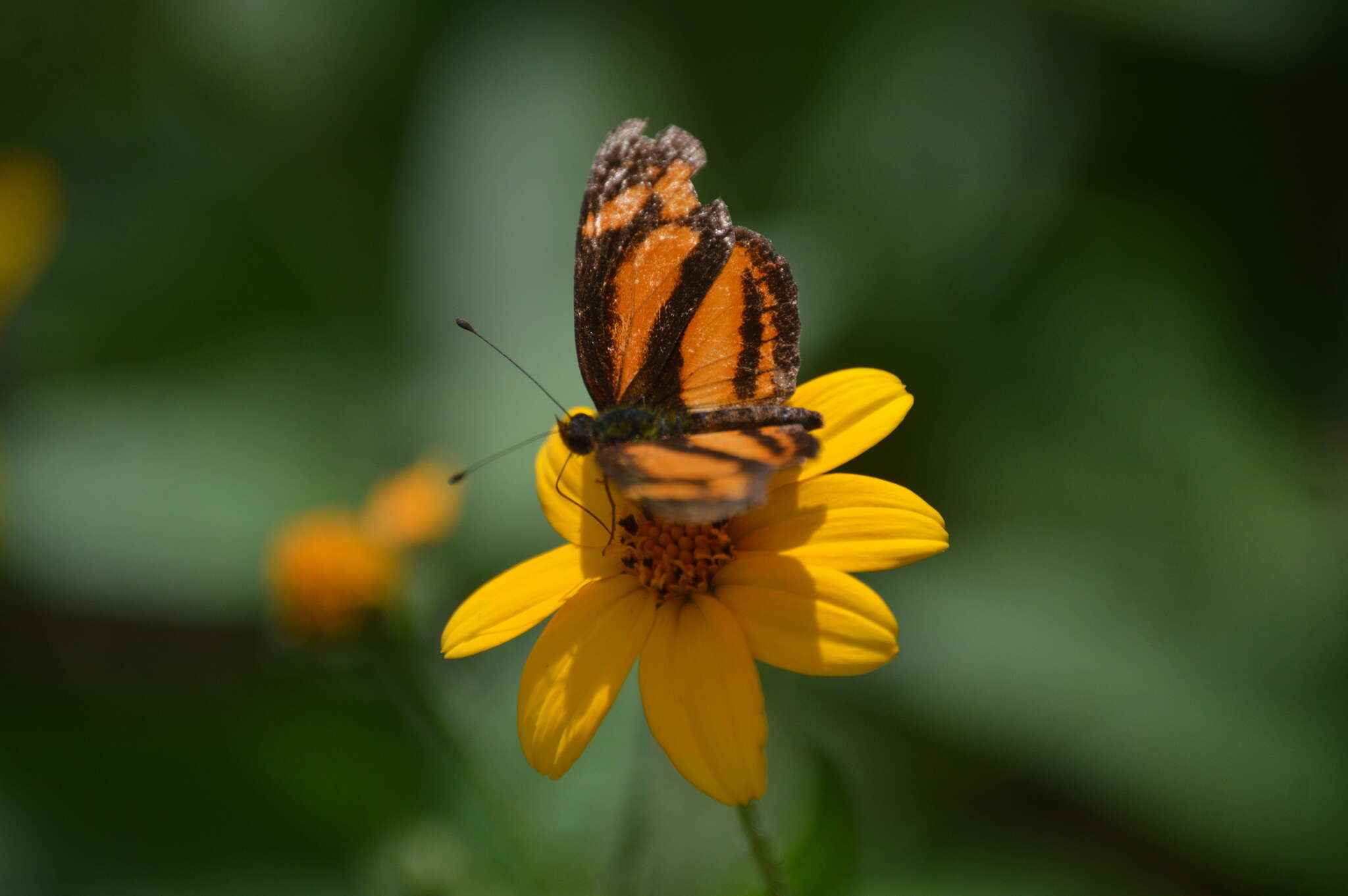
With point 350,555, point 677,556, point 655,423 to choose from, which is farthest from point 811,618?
point 350,555

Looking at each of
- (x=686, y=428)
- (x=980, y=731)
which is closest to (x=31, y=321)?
(x=686, y=428)

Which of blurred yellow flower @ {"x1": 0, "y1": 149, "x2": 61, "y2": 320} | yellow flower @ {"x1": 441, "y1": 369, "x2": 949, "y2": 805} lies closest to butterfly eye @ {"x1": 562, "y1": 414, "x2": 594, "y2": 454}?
yellow flower @ {"x1": 441, "y1": 369, "x2": 949, "y2": 805}

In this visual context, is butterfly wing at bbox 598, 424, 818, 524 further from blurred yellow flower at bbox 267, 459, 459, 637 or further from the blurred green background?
blurred yellow flower at bbox 267, 459, 459, 637

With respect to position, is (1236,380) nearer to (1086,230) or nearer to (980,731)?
Answer: (1086,230)

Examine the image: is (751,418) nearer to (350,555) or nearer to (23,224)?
(350,555)

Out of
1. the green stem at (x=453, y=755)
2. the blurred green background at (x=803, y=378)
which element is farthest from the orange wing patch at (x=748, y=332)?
the green stem at (x=453, y=755)
